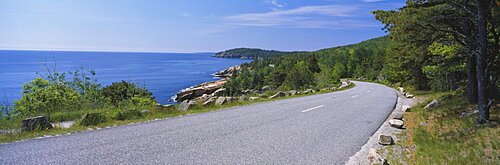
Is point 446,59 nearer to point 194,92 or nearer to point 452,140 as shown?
point 452,140

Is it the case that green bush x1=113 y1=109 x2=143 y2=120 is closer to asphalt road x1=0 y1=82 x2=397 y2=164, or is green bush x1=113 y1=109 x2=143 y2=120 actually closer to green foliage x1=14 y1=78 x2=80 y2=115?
asphalt road x1=0 y1=82 x2=397 y2=164

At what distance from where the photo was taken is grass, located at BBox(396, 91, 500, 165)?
6.77m

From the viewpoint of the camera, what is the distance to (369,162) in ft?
21.4

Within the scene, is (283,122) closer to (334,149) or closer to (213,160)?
(334,149)

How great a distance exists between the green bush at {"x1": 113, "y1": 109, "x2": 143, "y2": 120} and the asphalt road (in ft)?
4.56

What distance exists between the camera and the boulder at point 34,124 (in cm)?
795

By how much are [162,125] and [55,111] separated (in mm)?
5095

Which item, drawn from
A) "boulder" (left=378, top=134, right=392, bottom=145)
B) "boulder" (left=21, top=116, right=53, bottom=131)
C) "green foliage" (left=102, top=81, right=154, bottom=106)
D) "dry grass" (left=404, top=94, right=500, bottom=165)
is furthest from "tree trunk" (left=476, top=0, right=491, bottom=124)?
"green foliage" (left=102, top=81, right=154, bottom=106)

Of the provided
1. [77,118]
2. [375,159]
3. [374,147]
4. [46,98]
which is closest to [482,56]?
[374,147]

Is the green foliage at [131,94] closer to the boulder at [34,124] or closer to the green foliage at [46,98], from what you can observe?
the green foliage at [46,98]

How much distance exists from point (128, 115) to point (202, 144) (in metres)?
4.76

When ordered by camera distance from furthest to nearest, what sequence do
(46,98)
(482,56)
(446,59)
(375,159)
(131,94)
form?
(131,94) < (446,59) < (46,98) < (482,56) < (375,159)

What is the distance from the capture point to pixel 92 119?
30.9 ft

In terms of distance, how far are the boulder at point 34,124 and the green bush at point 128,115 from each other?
2.30 m
